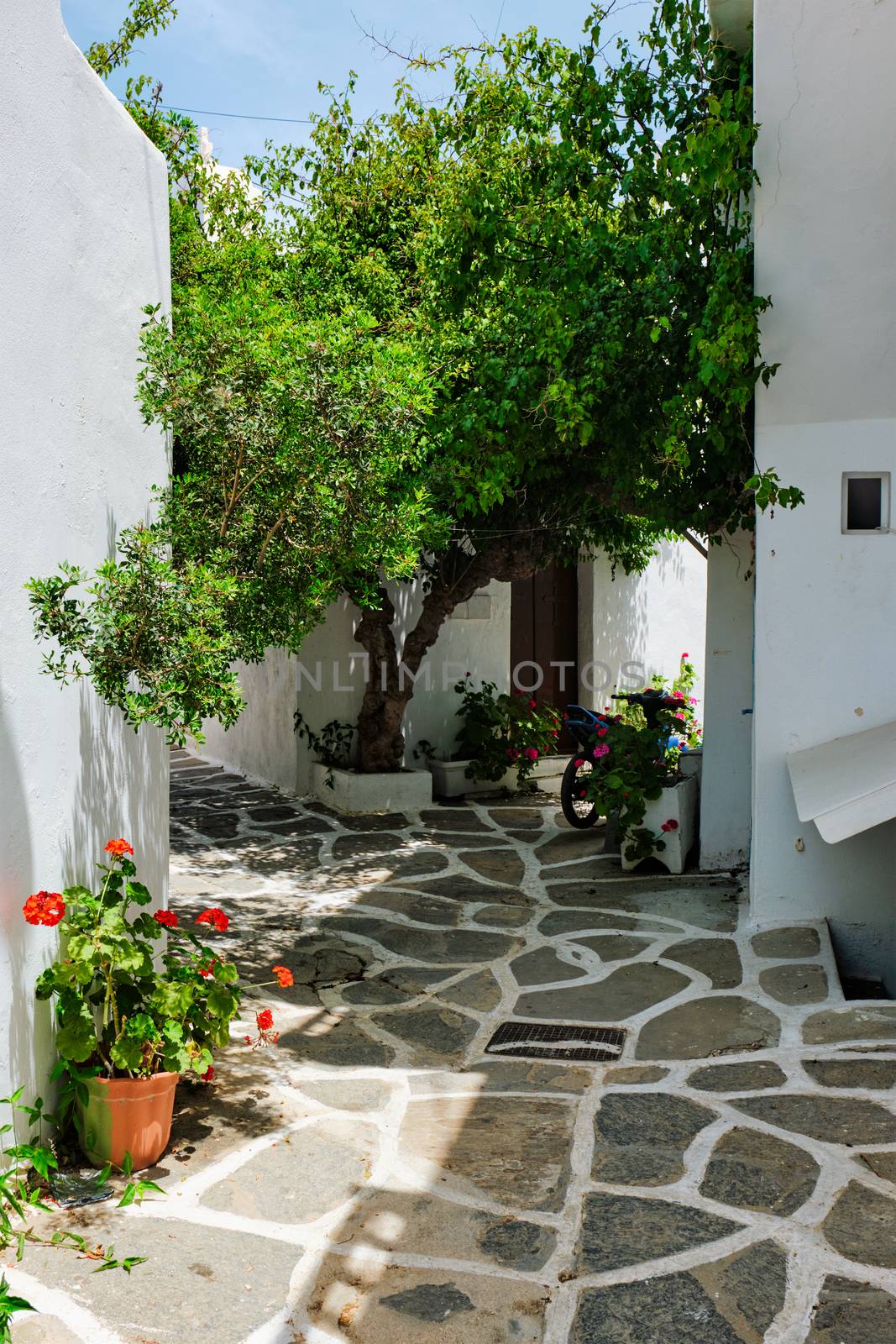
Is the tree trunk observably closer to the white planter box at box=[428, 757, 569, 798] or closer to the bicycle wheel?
the white planter box at box=[428, 757, 569, 798]

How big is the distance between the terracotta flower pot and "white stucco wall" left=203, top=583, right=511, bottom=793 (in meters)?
8.14

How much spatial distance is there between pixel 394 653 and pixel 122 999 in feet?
25.6

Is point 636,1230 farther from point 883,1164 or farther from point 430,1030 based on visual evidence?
point 430,1030

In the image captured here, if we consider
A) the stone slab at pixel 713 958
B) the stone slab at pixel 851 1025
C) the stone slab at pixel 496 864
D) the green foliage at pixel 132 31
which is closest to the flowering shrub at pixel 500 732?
the stone slab at pixel 496 864

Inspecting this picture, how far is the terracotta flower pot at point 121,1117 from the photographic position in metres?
4.23

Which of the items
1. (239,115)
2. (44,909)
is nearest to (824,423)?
(44,909)

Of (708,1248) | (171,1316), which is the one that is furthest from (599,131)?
(171,1316)

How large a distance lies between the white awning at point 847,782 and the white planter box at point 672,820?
2060 mm

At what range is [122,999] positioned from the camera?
439 cm

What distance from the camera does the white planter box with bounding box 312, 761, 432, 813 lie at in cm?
1164

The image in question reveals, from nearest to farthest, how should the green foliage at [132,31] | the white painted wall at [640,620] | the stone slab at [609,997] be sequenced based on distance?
the stone slab at [609,997], the green foliage at [132,31], the white painted wall at [640,620]

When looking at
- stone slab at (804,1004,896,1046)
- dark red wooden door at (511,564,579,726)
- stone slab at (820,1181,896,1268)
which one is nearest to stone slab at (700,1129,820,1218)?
stone slab at (820,1181,896,1268)

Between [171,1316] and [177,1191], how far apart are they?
78 cm

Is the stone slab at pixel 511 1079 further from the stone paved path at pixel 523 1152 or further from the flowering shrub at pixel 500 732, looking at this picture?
the flowering shrub at pixel 500 732
